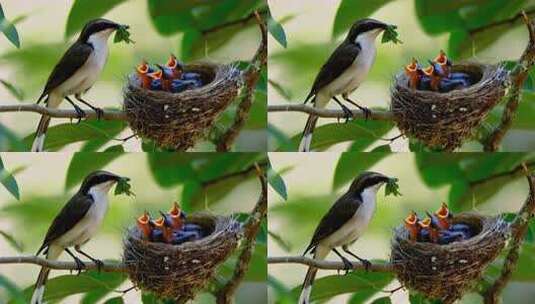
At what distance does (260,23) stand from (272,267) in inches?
31.6

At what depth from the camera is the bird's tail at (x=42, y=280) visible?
4.51 metres

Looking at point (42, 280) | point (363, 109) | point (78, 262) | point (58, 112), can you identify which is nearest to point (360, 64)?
point (363, 109)

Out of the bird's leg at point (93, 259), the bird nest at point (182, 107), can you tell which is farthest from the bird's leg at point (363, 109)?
the bird's leg at point (93, 259)

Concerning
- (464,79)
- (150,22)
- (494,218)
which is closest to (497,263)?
(494,218)

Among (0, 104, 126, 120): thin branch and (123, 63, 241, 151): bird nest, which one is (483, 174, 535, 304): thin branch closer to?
(123, 63, 241, 151): bird nest

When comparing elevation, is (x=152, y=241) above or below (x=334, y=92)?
below

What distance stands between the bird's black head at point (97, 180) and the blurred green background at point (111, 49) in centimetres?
9

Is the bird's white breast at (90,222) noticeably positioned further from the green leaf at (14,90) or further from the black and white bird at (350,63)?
the black and white bird at (350,63)

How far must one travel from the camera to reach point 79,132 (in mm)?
4508

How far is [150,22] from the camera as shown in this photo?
452 centimetres

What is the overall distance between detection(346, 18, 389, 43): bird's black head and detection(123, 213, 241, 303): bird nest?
0.72m

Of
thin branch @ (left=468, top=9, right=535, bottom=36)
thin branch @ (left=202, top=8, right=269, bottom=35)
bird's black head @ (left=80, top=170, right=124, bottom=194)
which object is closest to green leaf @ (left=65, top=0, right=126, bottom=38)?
thin branch @ (left=202, top=8, right=269, bottom=35)

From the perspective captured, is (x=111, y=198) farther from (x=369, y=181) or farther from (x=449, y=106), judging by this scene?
(x=449, y=106)

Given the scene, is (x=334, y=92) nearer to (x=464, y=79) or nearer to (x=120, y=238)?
(x=464, y=79)
